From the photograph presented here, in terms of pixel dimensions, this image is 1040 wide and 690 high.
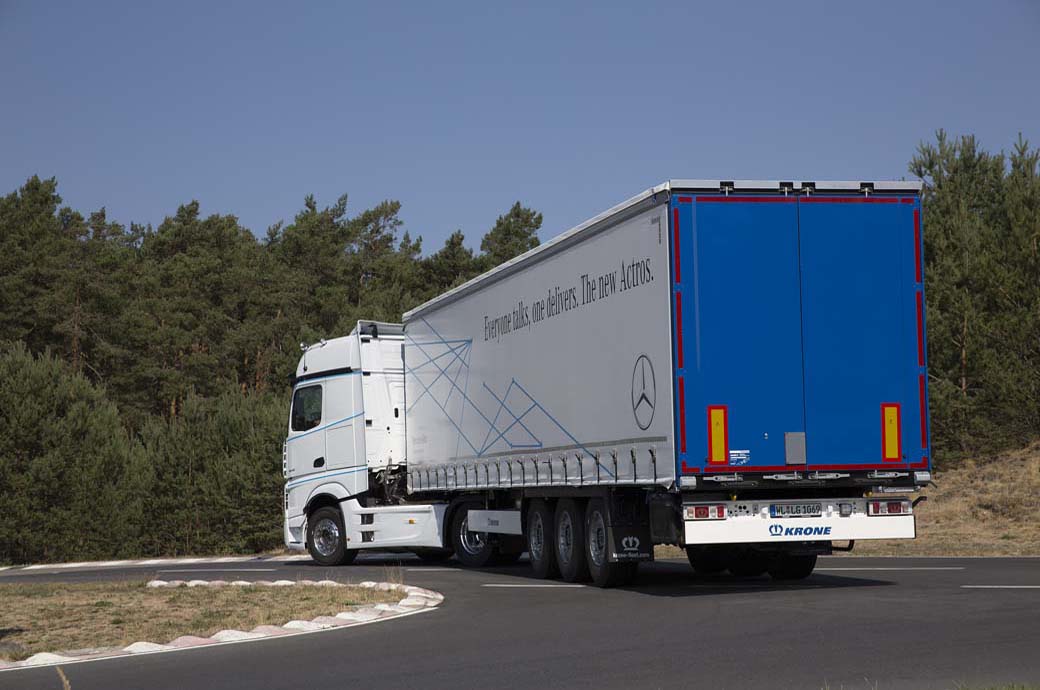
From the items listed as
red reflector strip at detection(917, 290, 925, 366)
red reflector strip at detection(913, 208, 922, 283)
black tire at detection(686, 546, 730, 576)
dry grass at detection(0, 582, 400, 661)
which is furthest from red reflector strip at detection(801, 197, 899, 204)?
dry grass at detection(0, 582, 400, 661)

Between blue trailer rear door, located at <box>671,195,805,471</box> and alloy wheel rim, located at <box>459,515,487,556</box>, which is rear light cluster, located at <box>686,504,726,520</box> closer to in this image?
blue trailer rear door, located at <box>671,195,805,471</box>

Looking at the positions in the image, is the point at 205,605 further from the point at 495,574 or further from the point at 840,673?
the point at 840,673

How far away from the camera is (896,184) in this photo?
49.7ft

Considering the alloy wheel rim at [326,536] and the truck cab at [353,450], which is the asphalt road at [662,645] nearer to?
the truck cab at [353,450]

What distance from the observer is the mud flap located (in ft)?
52.6

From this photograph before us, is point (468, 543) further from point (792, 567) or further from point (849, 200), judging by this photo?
point (849, 200)

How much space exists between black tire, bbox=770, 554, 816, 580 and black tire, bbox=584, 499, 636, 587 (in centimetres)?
216

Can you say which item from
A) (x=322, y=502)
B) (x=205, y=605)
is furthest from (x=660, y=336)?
(x=322, y=502)

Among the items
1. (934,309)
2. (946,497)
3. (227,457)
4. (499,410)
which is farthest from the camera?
(227,457)

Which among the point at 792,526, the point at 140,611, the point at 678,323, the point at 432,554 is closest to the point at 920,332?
the point at 792,526

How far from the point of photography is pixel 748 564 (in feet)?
59.9

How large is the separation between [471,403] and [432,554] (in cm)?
537

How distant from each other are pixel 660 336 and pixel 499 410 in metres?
4.99

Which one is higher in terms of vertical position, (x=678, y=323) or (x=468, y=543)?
(x=678, y=323)
